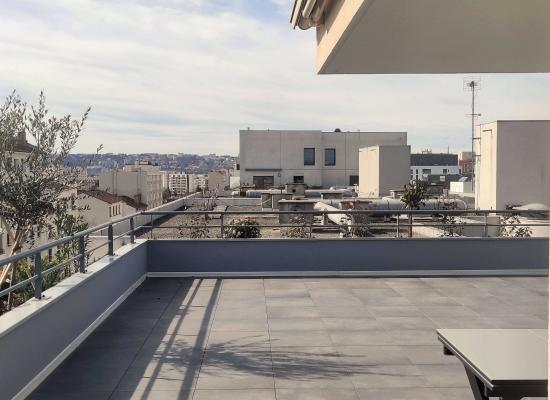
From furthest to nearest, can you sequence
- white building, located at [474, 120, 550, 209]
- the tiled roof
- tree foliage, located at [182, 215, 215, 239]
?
the tiled roof
white building, located at [474, 120, 550, 209]
tree foliage, located at [182, 215, 215, 239]

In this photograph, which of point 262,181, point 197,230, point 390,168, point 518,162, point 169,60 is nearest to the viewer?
point 197,230

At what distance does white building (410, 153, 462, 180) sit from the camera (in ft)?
464

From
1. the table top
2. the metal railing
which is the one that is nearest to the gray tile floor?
the metal railing

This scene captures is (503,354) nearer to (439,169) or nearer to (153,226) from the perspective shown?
(153,226)

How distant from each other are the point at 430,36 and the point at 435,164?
14770 centimetres

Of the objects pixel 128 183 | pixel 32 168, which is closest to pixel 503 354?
pixel 32 168

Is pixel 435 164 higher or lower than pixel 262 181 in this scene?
higher

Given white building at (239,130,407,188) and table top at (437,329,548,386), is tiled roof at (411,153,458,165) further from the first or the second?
table top at (437,329,548,386)

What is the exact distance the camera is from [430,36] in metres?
4.05

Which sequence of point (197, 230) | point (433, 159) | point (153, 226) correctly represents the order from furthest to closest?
point (433, 159), point (197, 230), point (153, 226)

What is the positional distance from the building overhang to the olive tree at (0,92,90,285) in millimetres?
3820

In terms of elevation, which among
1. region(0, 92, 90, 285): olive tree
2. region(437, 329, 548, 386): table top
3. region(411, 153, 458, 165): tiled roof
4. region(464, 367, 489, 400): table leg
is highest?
region(411, 153, 458, 165): tiled roof

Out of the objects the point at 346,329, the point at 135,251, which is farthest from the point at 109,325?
the point at 346,329

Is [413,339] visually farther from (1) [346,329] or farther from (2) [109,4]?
(2) [109,4]
